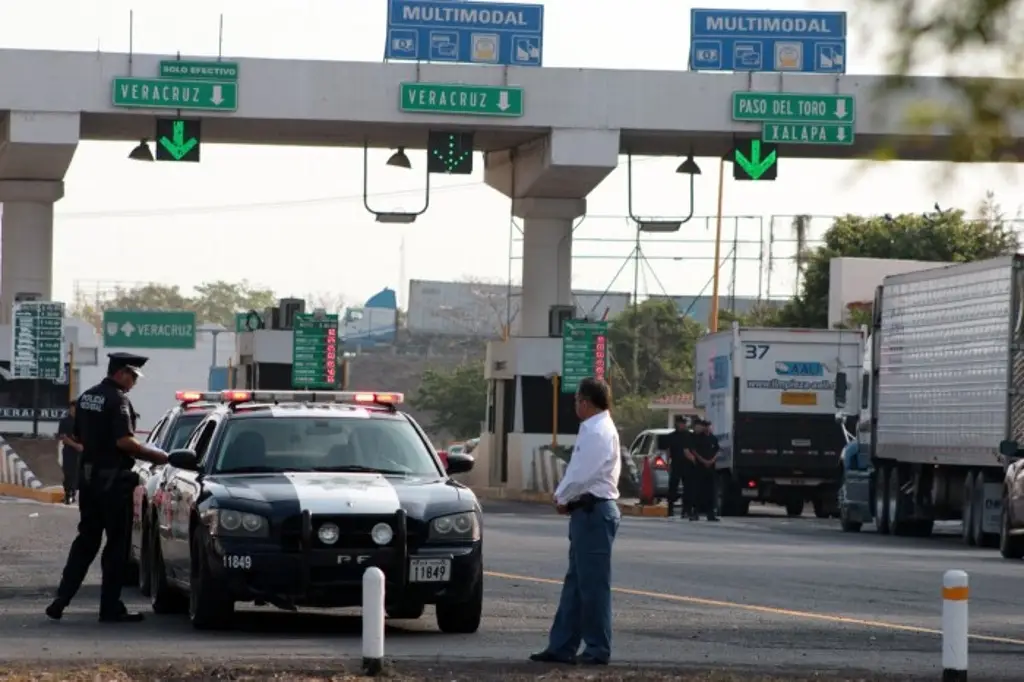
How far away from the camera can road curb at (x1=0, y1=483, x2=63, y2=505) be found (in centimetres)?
4059

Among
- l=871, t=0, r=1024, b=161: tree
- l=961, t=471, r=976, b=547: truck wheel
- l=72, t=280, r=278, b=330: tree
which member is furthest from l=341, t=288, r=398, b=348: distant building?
l=871, t=0, r=1024, b=161: tree

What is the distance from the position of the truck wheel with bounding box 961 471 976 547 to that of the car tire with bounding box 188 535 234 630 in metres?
16.9

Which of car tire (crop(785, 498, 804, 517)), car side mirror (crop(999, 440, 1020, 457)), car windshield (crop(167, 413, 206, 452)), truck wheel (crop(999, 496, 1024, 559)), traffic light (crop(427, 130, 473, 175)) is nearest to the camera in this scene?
car windshield (crop(167, 413, 206, 452))

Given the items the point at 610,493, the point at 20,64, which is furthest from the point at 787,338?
the point at 610,493

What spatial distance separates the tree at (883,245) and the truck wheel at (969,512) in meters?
41.5

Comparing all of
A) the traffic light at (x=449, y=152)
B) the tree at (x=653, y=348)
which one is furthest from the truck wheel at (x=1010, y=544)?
the tree at (x=653, y=348)

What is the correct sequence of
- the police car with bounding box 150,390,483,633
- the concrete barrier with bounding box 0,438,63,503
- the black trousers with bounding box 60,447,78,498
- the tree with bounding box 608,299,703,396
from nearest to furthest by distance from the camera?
the police car with bounding box 150,390,483,633 < the black trousers with bounding box 60,447,78,498 < the concrete barrier with bounding box 0,438,63,503 < the tree with bounding box 608,299,703,396

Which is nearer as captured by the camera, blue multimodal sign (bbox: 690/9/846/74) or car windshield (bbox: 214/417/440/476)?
car windshield (bbox: 214/417/440/476)

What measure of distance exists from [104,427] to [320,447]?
1414 millimetres

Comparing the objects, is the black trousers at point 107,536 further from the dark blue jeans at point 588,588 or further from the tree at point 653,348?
the tree at point 653,348

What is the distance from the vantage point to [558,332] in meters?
48.1

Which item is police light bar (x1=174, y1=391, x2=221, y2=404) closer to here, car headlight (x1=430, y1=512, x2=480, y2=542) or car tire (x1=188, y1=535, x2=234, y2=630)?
car tire (x1=188, y1=535, x2=234, y2=630)

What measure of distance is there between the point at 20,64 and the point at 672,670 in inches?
1222

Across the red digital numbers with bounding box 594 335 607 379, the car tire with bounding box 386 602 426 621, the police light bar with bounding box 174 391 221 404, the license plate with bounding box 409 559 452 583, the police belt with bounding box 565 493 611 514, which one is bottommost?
the car tire with bounding box 386 602 426 621
